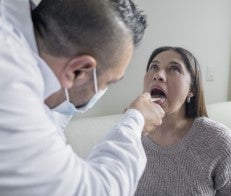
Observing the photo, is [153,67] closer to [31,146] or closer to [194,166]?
[194,166]

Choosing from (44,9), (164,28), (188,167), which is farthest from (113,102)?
(44,9)

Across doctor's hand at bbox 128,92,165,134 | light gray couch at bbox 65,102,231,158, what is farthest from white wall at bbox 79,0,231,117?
doctor's hand at bbox 128,92,165,134

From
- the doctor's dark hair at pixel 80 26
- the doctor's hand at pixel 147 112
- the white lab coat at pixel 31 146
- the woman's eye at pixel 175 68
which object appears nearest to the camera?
the white lab coat at pixel 31 146

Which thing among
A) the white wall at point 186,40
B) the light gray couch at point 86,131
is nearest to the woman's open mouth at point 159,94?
the light gray couch at point 86,131

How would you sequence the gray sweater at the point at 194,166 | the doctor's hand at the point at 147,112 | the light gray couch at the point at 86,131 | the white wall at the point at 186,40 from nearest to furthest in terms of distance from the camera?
the doctor's hand at the point at 147,112
the gray sweater at the point at 194,166
the light gray couch at the point at 86,131
the white wall at the point at 186,40

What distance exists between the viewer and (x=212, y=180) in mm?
1488

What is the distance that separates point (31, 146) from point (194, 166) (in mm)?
1013

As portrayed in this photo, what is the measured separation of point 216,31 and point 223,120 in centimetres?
65

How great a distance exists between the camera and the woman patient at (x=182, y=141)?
148 cm

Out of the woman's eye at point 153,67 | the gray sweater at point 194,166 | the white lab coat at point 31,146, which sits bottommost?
the gray sweater at point 194,166

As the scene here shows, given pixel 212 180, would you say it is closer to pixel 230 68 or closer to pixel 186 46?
pixel 186 46

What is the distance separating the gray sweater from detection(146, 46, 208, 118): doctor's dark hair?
0.08 m

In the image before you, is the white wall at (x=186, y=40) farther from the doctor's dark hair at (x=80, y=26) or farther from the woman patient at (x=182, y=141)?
the doctor's dark hair at (x=80, y=26)

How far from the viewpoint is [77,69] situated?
76cm
